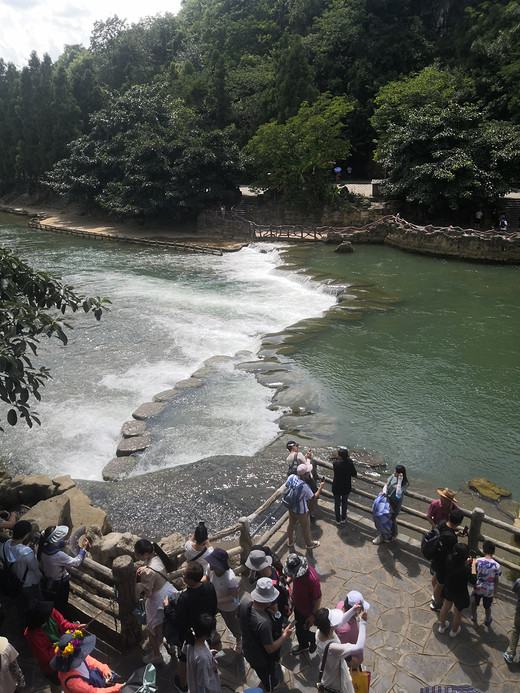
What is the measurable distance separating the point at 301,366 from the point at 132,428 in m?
5.75

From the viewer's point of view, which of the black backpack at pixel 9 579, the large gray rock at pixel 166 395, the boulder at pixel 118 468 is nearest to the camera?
the black backpack at pixel 9 579

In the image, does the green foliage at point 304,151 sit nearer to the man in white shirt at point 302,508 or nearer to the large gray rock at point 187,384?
the large gray rock at point 187,384

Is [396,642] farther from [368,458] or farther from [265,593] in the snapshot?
[368,458]

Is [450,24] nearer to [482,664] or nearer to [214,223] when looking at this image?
[214,223]

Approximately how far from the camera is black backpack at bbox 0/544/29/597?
507 centimetres

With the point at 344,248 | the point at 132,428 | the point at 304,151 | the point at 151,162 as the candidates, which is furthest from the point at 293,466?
the point at 151,162

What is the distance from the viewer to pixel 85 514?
799 centimetres

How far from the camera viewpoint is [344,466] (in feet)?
23.5

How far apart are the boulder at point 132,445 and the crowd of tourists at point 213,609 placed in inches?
187

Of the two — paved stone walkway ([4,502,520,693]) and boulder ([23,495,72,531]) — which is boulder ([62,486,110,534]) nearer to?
boulder ([23,495,72,531])

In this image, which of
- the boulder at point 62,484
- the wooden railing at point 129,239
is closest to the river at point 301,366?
the boulder at point 62,484

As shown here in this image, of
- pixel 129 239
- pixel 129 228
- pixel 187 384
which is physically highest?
pixel 129 228

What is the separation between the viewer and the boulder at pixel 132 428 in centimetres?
1185

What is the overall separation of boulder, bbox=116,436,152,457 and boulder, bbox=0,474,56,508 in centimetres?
274
